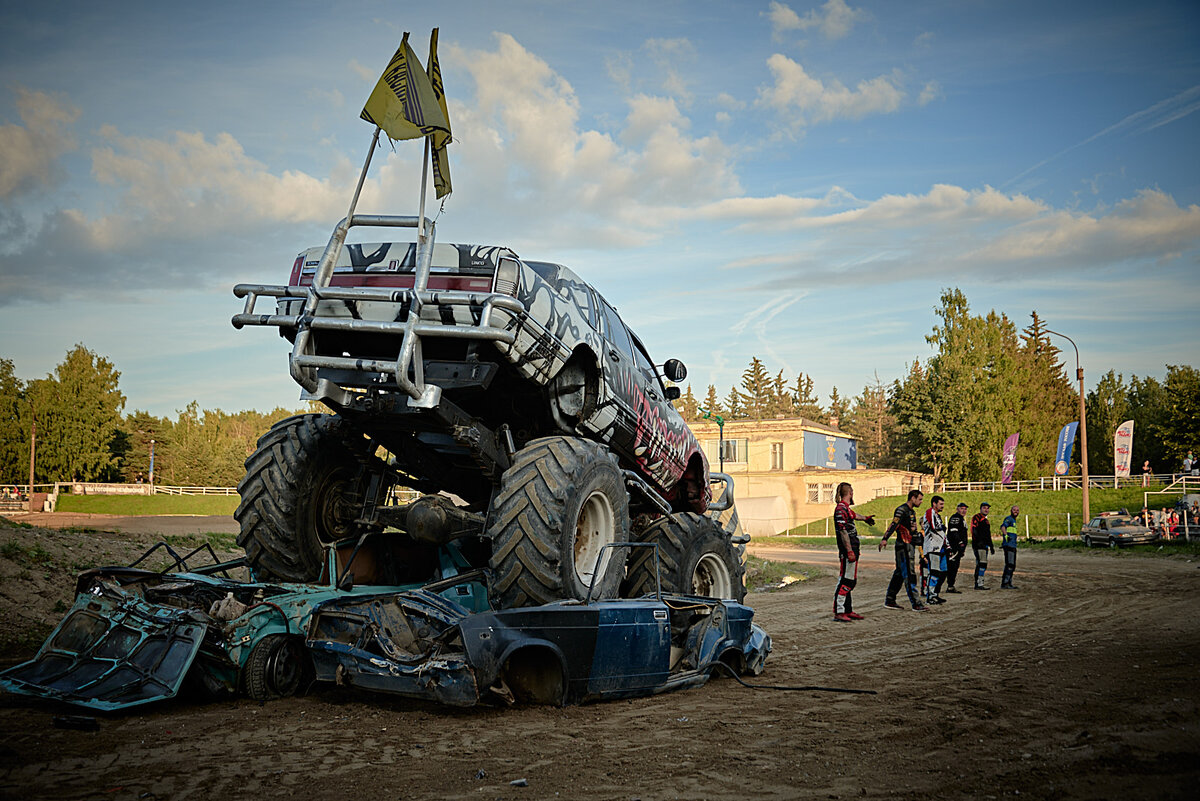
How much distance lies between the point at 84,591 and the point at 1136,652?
9005 mm

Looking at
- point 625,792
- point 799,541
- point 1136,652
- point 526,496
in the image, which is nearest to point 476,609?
point 526,496

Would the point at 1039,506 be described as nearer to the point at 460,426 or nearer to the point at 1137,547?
the point at 1137,547

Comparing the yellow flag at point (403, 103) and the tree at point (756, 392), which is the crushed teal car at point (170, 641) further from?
the tree at point (756, 392)

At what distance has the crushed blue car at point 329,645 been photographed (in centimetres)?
545

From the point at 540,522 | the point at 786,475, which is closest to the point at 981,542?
the point at 540,522

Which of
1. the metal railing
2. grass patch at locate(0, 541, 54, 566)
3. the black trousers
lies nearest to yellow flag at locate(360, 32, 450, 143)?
grass patch at locate(0, 541, 54, 566)

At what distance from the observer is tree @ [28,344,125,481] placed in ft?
168

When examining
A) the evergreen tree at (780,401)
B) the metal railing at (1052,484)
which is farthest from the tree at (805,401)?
the metal railing at (1052,484)

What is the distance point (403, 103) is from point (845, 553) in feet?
27.3

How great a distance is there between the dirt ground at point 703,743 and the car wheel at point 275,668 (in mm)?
115

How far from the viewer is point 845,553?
1194 cm

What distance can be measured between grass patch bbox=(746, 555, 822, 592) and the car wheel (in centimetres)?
1272

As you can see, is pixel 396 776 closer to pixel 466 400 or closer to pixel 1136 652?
pixel 466 400

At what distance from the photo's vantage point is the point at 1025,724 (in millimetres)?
5438
